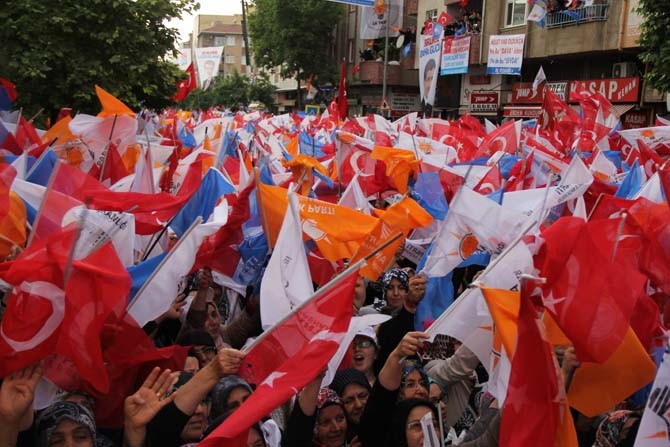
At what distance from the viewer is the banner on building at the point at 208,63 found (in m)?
37.1

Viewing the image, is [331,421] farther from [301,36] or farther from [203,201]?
[301,36]

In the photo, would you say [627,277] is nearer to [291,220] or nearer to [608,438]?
[608,438]

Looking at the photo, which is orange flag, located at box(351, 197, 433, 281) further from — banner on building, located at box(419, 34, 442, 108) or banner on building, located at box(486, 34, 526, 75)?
banner on building, located at box(486, 34, 526, 75)

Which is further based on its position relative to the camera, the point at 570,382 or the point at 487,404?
the point at 487,404

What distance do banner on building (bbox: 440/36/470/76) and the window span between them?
5.02ft

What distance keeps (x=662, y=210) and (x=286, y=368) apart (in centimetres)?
270

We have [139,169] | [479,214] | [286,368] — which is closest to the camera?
[286,368]

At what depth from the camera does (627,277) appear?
4.04 metres

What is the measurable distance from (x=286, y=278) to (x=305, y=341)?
36.7 inches

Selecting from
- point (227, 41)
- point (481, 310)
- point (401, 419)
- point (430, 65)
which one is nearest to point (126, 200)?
point (401, 419)

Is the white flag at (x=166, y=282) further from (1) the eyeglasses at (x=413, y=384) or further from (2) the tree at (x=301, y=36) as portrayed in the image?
(2) the tree at (x=301, y=36)

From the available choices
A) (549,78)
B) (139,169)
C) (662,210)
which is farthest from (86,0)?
(549,78)

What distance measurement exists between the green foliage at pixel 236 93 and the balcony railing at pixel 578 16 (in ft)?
98.3

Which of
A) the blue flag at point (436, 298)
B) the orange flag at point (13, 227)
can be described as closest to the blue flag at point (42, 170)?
the orange flag at point (13, 227)
